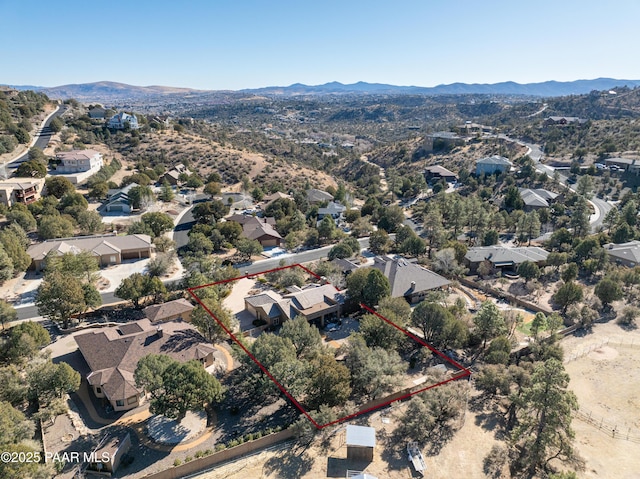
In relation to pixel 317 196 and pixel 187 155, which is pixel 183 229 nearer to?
pixel 317 196

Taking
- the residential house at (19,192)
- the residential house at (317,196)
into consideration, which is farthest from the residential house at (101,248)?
the residential house at (317,196)

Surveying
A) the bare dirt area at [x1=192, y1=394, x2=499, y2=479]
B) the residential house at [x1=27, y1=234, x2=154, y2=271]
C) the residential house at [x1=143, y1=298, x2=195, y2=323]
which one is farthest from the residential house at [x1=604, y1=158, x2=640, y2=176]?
the residential house at [x1=27, y1=234, x2=154, y2=271]

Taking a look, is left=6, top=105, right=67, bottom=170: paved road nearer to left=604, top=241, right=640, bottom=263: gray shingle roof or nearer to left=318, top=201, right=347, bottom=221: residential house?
left=318, top=201, right=347, bottom=221: residential house

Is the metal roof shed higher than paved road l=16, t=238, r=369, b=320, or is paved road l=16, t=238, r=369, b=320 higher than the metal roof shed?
the metal roof shed

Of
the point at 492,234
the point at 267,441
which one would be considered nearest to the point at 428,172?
the point at 492,234

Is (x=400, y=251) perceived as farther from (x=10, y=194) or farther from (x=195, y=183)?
(x=10, y=194)

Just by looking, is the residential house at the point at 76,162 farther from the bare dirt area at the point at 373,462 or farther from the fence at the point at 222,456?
the bare dirt area at the point at 373,462

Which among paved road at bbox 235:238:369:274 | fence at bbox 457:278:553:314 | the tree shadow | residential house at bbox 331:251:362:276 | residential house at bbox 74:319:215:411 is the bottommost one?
fence at bbox 457:278:553:314

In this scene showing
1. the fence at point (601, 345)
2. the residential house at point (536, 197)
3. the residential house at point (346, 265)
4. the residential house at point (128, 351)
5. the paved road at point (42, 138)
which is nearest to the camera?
the residential house at point (128, 351)
